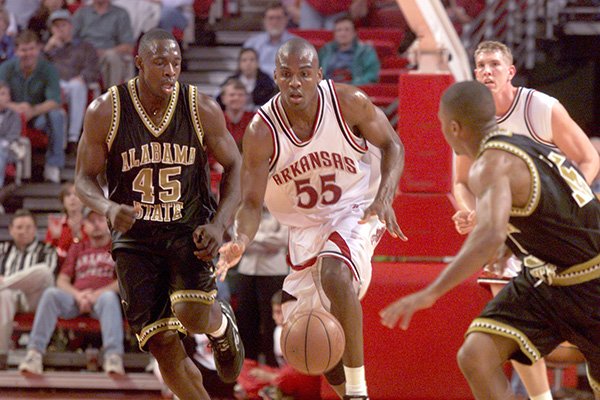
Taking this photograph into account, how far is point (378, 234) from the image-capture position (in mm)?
6477

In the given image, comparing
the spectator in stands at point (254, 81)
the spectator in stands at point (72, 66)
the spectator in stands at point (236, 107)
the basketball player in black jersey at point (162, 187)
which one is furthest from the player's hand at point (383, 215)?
the spectator in stands at point (72, 66)

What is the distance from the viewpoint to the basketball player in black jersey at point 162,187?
612cm

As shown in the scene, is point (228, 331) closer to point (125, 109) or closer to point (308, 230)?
point (308, 230)

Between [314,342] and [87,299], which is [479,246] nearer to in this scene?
[314,342]

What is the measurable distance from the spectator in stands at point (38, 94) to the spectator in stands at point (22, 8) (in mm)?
1659

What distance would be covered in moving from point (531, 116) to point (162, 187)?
2167 millimetres

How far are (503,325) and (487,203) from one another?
67cm

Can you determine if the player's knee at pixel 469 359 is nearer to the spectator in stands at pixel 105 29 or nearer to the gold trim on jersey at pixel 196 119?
the gold trim on jersey at pixel 196 119

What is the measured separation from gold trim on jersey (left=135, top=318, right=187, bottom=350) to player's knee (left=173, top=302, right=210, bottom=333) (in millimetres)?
166

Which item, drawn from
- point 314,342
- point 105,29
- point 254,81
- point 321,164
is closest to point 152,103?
point 321,164

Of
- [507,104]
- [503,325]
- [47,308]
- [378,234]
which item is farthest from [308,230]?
[47,308]

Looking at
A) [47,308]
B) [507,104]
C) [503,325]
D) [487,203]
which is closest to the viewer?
[487,203]

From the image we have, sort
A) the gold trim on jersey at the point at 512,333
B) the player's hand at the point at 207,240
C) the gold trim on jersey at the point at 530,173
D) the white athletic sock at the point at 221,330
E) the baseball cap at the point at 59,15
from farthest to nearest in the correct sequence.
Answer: the baseball cap at the point at 59,15, the white athletic sock at the point at 221,330, the player's hand at the point at 207,240, the gold trim on jersey at the point at 512,333, the gold trim on jersey at the point at 530,173

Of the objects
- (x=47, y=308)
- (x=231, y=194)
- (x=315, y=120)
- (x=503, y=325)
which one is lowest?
(x=47, y=308)
